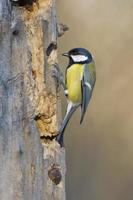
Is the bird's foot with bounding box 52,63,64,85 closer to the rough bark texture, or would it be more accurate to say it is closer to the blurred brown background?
the rough bark texture

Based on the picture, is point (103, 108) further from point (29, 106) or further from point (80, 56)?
point (29, 106)

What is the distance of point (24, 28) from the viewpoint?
3.01 m

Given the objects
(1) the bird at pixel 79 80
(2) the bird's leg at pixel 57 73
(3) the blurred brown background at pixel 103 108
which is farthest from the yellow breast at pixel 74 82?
(3) the blurred brown background at pixel 103 108

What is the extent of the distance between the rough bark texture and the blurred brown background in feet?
6.82

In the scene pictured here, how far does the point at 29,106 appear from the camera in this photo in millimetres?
2963

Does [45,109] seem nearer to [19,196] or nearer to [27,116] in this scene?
[27,116]

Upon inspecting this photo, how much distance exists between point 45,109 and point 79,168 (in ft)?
6.95

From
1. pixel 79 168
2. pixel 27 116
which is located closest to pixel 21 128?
pixel 27 116

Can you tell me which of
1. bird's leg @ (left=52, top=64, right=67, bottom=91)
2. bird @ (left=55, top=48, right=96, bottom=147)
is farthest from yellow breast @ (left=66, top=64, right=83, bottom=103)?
bird's leg @ (left=52, top=64, right=67, bottom=91)

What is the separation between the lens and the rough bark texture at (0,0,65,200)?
2.87 meters

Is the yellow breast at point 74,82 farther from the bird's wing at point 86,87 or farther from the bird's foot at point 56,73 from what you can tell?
the bird's foot at point 56,73

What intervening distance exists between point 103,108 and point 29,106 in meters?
2.29

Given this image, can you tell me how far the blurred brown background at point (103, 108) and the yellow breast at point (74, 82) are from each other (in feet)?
5.42

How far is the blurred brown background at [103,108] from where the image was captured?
203 inches
